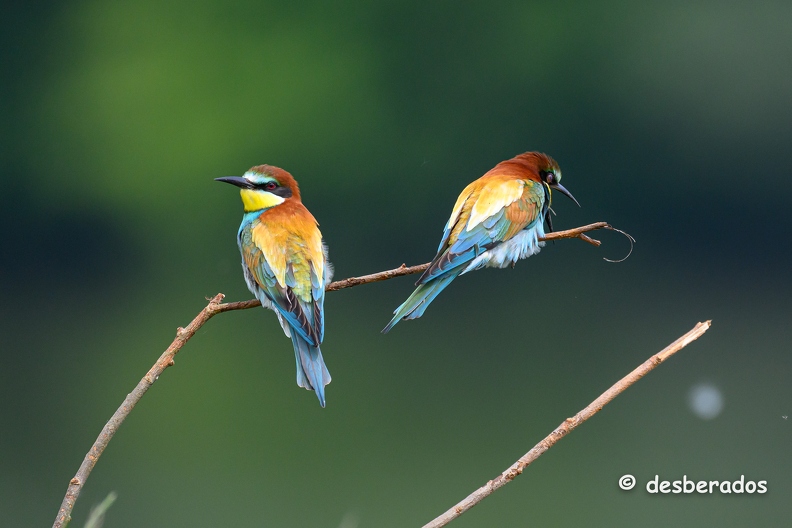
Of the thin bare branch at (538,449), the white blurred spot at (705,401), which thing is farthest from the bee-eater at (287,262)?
the white blurred spot at (705,401)

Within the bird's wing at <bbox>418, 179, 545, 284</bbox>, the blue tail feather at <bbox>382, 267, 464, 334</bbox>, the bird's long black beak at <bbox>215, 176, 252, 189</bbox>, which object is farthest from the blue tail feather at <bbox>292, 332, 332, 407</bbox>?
the bird's long black beak at <bbox>215, 176, 252, 189</bbox>

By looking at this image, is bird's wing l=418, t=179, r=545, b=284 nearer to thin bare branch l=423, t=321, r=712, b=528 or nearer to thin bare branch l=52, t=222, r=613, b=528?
thin bare branch l=52, t=222, r=613, b=528

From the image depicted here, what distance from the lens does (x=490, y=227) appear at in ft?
7.74

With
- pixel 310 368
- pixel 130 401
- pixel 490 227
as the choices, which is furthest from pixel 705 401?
pixel 130 401

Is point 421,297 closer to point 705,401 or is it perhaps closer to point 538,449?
point 538,449

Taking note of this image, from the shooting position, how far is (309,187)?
862 centimetres

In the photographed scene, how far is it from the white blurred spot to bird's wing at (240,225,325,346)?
13.4 ft

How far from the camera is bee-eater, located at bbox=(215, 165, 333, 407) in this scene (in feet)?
6.48

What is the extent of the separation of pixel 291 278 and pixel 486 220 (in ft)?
1.68

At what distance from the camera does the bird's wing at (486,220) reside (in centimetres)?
224

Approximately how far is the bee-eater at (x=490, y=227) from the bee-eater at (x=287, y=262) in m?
0.19

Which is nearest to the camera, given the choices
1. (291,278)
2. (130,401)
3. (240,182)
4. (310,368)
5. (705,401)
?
(130,401)

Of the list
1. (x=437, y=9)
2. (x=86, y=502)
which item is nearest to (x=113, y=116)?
(x=437, y=9)

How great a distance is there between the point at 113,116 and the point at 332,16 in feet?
7.08
